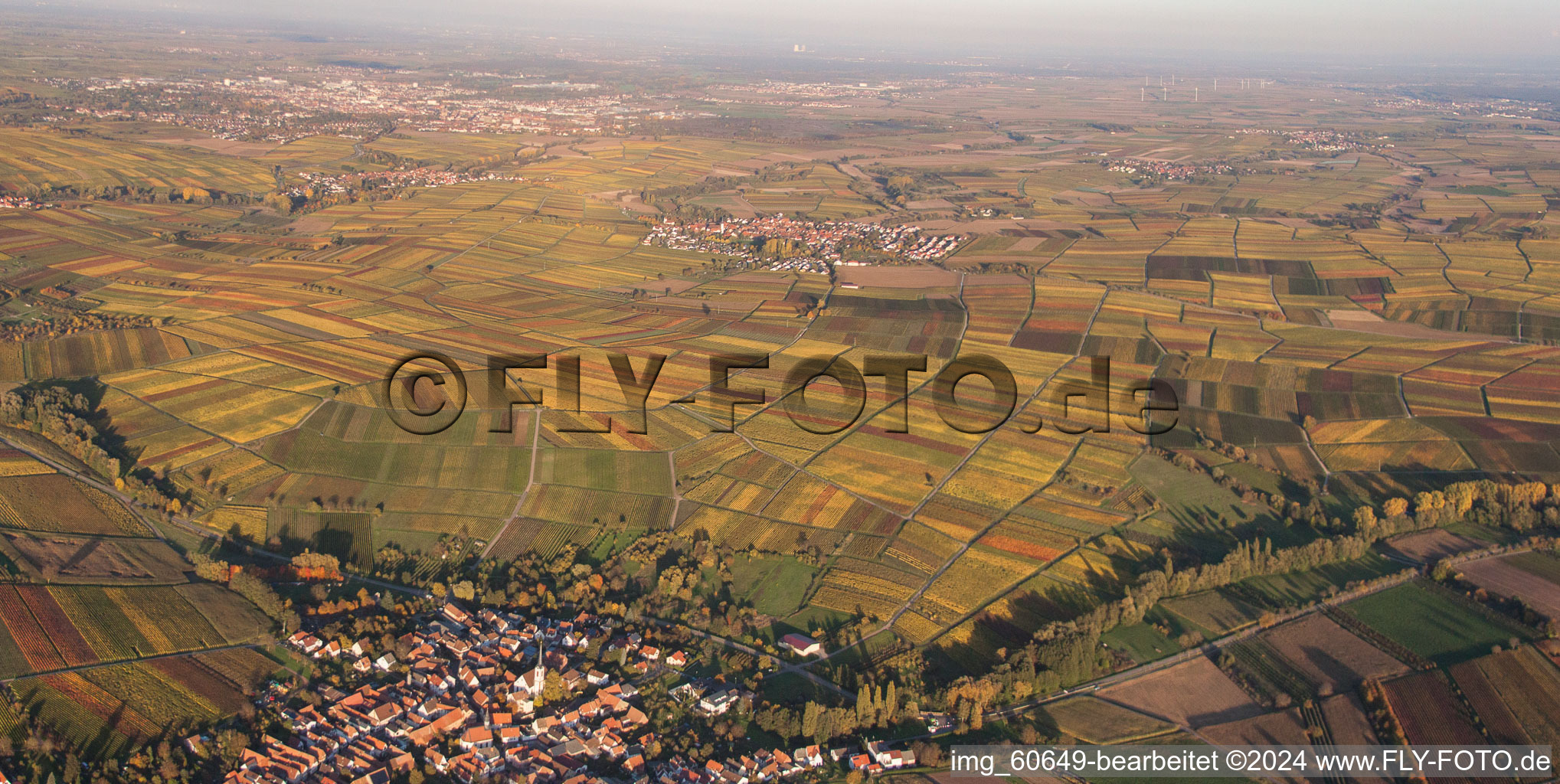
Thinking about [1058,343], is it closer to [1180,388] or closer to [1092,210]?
[1180,388]

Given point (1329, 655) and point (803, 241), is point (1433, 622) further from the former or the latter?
point (803, 241)

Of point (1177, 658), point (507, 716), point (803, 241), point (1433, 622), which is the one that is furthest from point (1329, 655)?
point (803, 241)

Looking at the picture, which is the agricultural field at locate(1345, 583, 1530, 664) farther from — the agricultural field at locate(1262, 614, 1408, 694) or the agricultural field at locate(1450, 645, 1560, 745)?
the agricultural field at locate(1262, 614, 1408, 694)

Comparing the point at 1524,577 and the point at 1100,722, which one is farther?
the point at 1524,577

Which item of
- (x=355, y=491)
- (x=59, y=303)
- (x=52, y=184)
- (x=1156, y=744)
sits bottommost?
(x=1156, y=744)

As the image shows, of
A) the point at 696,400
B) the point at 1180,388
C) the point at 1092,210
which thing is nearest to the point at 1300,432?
the point at 1180,388

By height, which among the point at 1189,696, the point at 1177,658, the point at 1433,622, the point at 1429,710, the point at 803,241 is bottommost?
the point at 1189,696

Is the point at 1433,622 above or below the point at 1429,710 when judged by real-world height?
above

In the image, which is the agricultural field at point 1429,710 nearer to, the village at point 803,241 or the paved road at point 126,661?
the paved road at point 126,661
